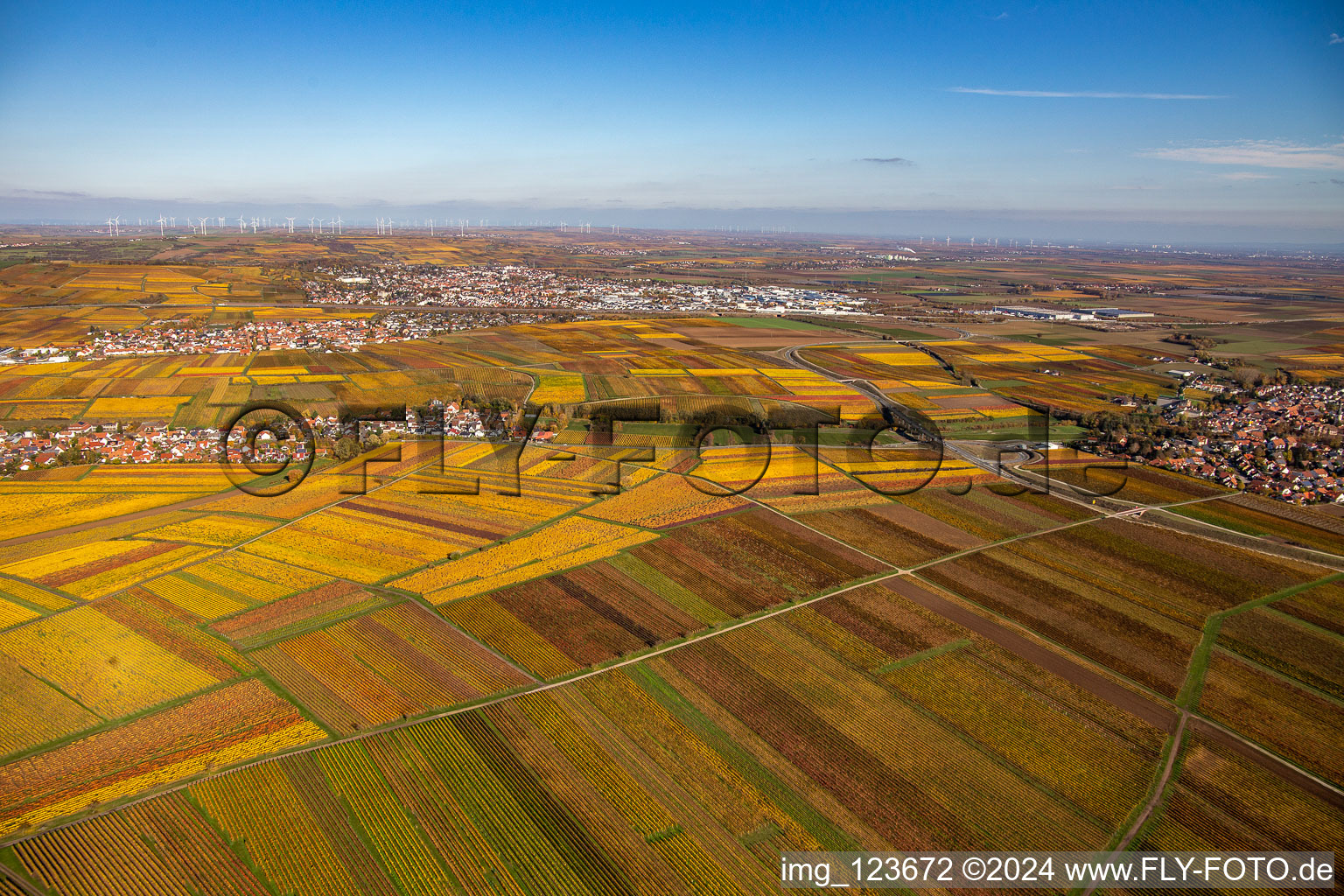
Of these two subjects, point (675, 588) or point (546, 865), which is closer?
point (546, 865)

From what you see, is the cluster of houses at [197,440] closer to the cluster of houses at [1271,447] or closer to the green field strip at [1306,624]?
the green field strip at [1306,624]

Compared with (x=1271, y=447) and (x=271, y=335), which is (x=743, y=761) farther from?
(x=271, y=335)

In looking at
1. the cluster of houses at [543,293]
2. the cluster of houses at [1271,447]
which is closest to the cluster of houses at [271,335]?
the cluster of houses at [543,293]

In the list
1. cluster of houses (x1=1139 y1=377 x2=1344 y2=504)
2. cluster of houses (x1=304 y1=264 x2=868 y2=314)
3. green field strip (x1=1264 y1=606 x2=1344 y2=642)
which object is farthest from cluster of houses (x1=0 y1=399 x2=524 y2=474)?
cluster of houses (x1=304 y1=264 x2=868 y2=314)

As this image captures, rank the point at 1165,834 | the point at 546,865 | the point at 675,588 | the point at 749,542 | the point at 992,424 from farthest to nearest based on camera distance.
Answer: the point at 992,424
the point at 749,542
the point at 675,588
the point at 1165,834
the point at 546,865

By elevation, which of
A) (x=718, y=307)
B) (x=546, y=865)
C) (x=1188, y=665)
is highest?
(x=718, y=307)

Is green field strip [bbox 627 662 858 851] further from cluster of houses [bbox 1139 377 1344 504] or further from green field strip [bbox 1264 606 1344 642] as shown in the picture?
cluster of houses [bbox 1139 377 1344 504]

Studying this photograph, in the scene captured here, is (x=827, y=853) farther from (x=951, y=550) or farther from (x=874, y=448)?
(x=874, y=448)

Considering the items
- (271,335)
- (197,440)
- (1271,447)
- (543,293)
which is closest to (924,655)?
(1271,447)

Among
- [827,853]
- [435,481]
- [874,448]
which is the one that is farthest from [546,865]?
[874,448]
